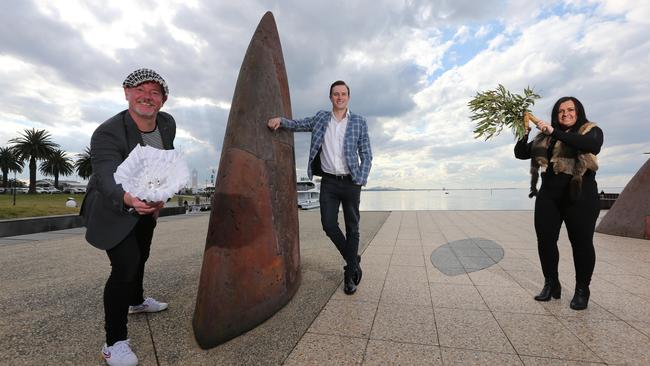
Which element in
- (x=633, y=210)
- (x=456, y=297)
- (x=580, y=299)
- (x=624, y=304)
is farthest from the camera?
(x=633, y=210)

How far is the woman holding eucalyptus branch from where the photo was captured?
2.91 m

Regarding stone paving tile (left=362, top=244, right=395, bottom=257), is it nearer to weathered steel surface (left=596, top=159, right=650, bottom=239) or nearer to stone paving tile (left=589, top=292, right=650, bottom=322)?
stone paving tile (left=589, top=292, right=650, bottom=322)

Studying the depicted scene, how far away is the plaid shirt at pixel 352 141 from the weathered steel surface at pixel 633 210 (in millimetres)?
7497

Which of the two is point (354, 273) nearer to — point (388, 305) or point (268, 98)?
point (388, 305)

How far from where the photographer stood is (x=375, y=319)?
280cm

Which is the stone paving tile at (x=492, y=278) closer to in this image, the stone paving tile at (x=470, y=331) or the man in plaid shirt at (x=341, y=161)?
the stone paving tile at (x=470, y=331)

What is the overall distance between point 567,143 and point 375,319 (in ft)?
7.21

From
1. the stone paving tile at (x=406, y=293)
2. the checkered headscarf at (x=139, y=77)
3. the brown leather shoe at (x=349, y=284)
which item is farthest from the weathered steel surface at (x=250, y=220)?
the stone paving tile at (x=406, y=293)

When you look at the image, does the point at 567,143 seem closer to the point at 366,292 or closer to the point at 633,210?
the point at 366,292

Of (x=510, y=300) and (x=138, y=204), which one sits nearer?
(x=138, y=204)

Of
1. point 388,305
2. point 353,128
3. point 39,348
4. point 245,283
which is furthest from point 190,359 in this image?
point 353,128

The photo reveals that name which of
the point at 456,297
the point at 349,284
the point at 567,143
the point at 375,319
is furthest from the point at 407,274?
the point at 567,143

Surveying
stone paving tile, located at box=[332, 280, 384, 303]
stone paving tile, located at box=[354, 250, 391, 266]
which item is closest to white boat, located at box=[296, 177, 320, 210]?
stone paving tile, located at box=[354, 250, 391, 266]

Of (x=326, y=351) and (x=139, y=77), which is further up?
(x=139, y=77)
